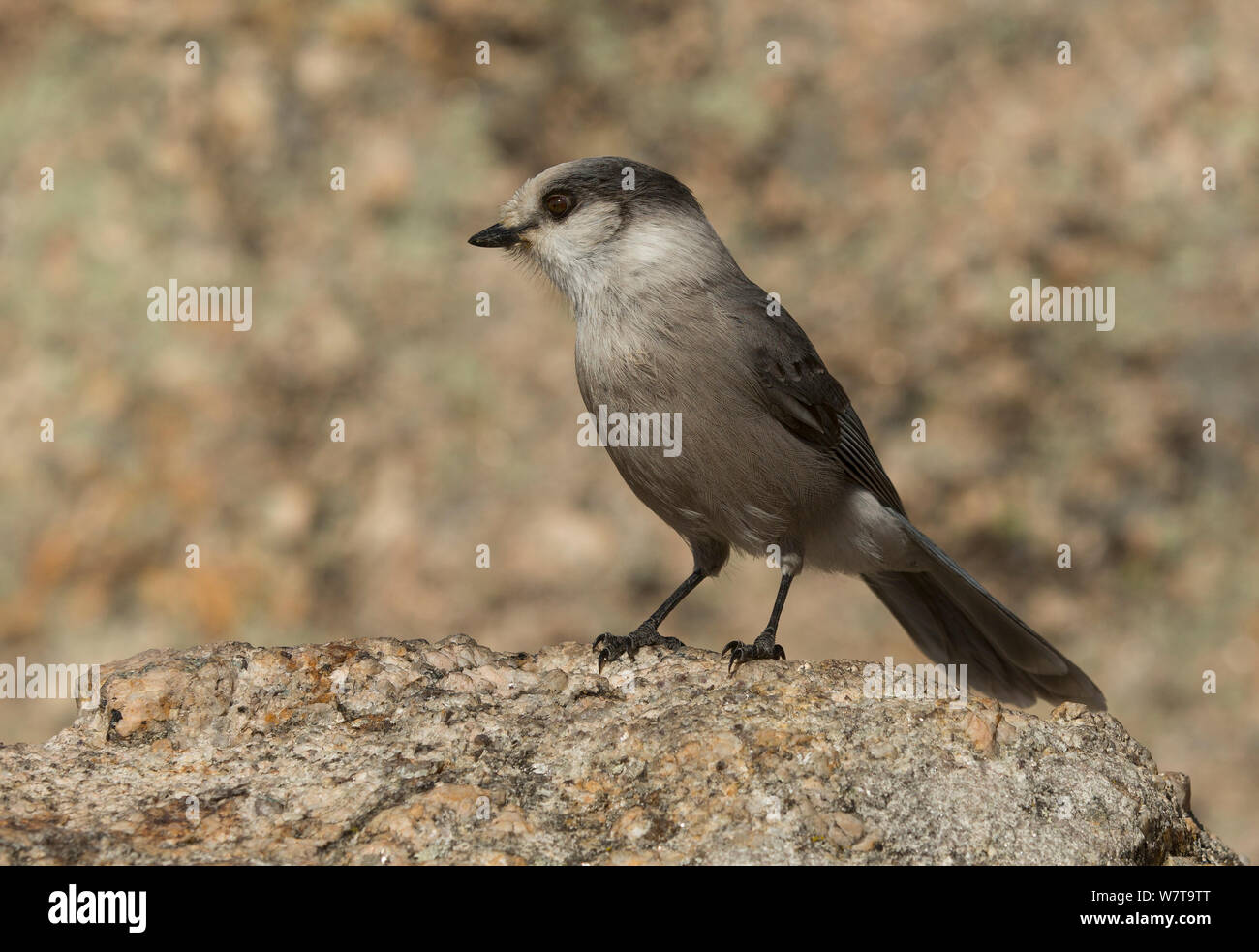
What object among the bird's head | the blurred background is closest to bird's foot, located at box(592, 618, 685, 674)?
the bird's head

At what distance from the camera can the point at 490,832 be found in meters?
3.11

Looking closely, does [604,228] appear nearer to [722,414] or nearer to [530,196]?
[530,196]

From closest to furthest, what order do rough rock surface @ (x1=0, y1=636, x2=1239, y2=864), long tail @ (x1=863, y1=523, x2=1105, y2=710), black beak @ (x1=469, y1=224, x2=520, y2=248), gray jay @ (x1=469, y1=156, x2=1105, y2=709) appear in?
rough rock surface @ (x1=0, y1=636, x2=1239, y2=864)
gray jay @ (x1=469, y1=156, x2=1105, y2=709)
long tail @ (x1=863, y1=523, x2=1105, y2=710)
black beak @ (x1=469, y1=224, x2=520, y2=248)

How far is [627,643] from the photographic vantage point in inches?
173

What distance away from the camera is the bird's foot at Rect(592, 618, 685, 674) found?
14.1ft

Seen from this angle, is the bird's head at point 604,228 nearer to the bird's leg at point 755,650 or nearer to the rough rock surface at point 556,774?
the bird's leg at point 755,650

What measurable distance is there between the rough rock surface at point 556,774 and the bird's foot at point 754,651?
10cm

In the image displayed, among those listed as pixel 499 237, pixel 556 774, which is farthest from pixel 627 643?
pixel 499 237

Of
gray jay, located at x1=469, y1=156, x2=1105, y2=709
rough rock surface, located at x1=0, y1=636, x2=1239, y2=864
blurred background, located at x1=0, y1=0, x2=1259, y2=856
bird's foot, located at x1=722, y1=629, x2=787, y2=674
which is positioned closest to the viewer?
rough rock surface, located at x1=0, y1=636, x2=1239, y2=864

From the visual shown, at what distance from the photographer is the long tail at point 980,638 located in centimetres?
484

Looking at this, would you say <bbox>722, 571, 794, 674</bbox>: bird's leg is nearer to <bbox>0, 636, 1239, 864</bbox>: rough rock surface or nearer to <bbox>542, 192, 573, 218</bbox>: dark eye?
<bbox>0, 636, 1239, 864</bbox>: rough rock surface

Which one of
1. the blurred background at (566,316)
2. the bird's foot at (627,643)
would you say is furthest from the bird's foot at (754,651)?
the blurred background at (566,316)

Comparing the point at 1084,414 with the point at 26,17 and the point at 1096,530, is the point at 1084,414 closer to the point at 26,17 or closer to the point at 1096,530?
the point at 1096,530

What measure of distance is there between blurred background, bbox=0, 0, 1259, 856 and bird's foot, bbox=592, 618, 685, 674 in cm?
361
